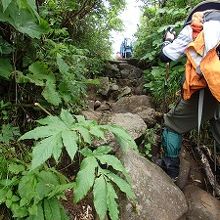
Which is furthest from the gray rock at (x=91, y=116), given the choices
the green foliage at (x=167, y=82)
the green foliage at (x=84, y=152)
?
the green foliage at (x=84, y=152)

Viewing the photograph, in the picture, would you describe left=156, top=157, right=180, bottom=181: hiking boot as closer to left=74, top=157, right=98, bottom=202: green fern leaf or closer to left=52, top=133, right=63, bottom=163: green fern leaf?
left=74, top=157, right=98, bottom=202: green fern leaf

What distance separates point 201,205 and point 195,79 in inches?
55.7

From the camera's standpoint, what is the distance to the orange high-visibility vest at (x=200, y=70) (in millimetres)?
3074

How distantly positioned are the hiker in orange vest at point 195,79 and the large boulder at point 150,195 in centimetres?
52

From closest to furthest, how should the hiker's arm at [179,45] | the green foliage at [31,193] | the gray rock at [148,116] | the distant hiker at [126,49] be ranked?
the green foliage at [31,193] < the hiker's arm at [179,45] < the gray rock at [148,116] < the distant hiker at [126,49]

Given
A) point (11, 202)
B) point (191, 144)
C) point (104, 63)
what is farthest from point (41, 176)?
point (104, 63)

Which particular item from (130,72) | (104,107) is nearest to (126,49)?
(130,72)

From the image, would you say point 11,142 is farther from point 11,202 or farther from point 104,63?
point 104,63

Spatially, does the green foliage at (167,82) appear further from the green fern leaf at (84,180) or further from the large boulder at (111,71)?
the green fern leaf at (84,180)

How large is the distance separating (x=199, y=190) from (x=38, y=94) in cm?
220

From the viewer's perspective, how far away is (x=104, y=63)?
8094 millimetres

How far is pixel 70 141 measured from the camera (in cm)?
196

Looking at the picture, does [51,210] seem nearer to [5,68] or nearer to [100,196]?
[100,196]

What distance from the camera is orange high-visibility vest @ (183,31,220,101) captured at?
3074 millimetres
